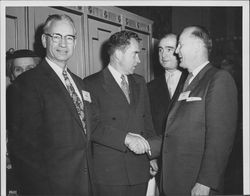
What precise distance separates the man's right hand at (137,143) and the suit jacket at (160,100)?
0.11 m

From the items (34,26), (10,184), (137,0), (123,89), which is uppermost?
(137,0)

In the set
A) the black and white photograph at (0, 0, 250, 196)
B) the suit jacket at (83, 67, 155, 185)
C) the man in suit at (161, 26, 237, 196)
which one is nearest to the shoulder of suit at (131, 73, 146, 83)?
the black and white photograph at (0, 0, 250, 196)

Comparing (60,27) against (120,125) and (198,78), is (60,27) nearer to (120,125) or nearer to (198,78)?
(120,125)

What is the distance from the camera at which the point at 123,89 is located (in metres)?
1.64

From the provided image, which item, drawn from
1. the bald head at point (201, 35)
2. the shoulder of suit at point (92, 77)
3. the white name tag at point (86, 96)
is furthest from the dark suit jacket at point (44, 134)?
the bald head at point (201, 35)

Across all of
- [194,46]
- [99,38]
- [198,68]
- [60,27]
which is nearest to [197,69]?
[198,68]

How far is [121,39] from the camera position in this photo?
5.37 feet

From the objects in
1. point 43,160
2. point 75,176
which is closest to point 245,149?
point 75,176

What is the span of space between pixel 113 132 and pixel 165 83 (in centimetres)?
45

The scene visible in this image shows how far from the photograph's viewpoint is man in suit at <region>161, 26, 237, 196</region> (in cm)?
130

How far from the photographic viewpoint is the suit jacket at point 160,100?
1.67 meters

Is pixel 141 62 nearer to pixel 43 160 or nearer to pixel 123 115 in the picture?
pixel 123 115

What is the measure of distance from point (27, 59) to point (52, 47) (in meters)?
0.14

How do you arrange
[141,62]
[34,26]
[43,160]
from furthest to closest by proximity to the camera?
1. [141,62]
2. [34,26]
3. [43,160]
